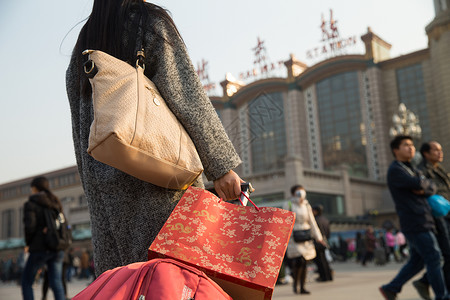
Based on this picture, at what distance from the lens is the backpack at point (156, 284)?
1315mm

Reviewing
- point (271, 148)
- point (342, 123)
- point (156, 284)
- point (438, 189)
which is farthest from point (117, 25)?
point (271, 148)

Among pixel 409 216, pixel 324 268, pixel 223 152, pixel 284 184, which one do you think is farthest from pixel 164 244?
pixel 284 184

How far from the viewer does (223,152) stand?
183 centimetres

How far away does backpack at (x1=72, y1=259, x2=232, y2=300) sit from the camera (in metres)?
1.32

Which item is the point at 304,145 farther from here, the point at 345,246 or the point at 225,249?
the point at 225,249

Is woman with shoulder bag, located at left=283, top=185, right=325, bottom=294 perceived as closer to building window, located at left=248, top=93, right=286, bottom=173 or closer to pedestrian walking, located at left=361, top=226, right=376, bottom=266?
pedestrian walking, located at left=361, top=226, right=376, bottom=266

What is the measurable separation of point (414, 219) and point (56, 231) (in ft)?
12.9

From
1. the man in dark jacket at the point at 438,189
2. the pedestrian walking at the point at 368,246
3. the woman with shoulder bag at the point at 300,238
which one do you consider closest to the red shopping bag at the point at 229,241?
the man in dark jacket at the point at 438,189

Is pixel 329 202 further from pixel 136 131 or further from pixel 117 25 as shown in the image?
pixel 136 131

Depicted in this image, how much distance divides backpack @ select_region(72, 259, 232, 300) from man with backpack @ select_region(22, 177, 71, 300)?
165 inches

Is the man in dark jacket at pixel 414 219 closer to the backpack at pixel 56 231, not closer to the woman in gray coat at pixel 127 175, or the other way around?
the woman in gray coat at pixel 127 175

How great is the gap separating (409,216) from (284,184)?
2673 cm

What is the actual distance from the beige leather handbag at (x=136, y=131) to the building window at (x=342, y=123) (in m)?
45.0

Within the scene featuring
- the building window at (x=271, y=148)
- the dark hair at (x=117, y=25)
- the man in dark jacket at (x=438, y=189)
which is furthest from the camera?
the building window at (x=271, y=148)
